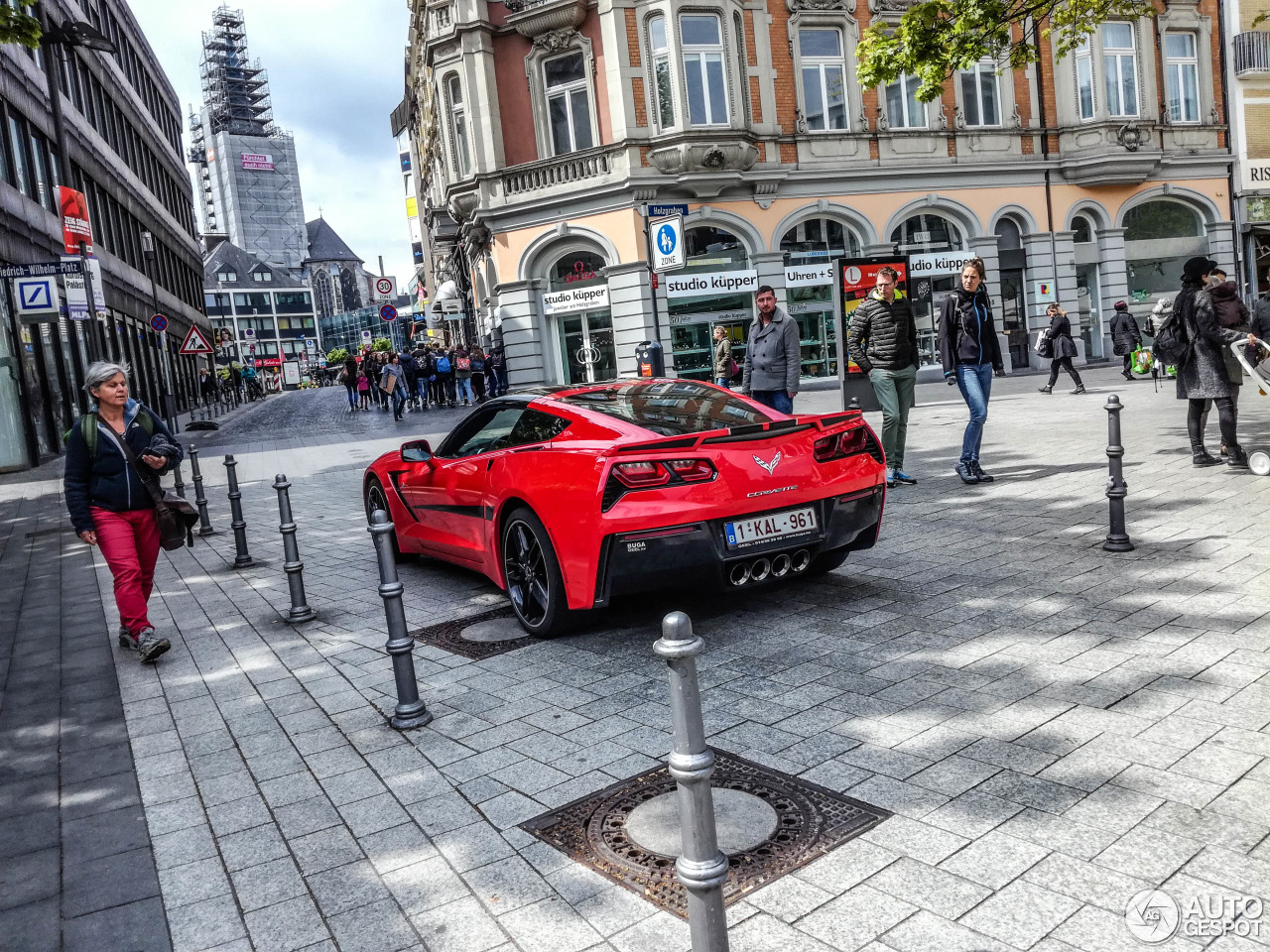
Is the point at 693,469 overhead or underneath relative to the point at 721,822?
overhead

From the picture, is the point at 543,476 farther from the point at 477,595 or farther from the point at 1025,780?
the point at 1025,780

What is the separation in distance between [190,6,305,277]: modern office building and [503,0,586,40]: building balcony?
136 m

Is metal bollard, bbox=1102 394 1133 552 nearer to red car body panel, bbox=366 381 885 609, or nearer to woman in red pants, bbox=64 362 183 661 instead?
red car body panel, bbox=366 381 885 609

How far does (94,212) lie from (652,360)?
22815 mm

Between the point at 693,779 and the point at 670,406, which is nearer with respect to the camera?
the point at 693,779

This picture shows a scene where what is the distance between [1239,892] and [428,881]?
7.59 ft

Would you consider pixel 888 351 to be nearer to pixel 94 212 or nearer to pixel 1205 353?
pixel 1205 353

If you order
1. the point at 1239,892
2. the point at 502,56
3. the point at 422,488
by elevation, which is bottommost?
the point at 1239,892

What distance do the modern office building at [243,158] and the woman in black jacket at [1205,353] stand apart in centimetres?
15612

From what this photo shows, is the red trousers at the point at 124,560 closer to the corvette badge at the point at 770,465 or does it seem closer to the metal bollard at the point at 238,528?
the metal bollard at the point at 238,528

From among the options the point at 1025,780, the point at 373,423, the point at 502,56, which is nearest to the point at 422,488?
the point at 1025,780

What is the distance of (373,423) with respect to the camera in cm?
2681

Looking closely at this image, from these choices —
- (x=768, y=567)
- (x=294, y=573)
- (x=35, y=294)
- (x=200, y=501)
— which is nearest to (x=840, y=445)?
(x=768, y=567)

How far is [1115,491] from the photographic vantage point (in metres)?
6.50
